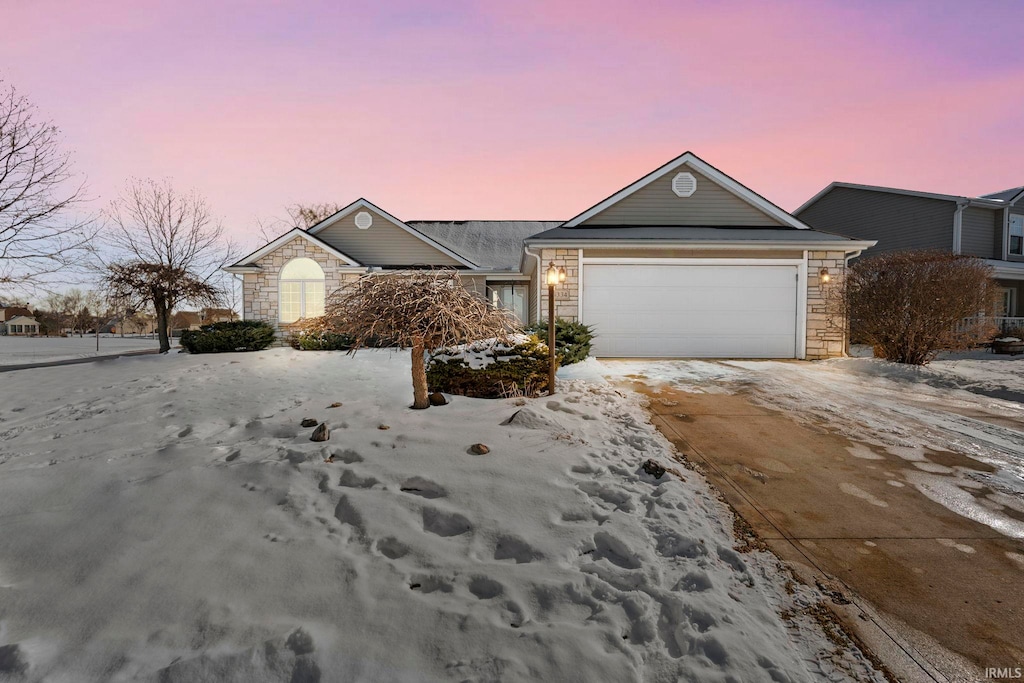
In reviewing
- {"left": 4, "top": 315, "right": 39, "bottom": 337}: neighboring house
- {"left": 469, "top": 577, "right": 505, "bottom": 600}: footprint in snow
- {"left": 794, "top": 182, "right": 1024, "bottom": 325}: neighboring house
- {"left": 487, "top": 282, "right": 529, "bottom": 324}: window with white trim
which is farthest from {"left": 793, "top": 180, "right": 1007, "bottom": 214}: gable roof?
{"left": 4, "top": 315, "right": 39, "bottom": 337}: neighboring house

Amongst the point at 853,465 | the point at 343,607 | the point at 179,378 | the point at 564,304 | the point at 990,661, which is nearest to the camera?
the point at 990,661

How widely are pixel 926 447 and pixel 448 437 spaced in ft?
16.7

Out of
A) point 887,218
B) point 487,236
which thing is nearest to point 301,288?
point 487,236

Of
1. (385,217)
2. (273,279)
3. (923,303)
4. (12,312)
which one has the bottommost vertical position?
(923,303)

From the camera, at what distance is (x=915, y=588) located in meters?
2.50

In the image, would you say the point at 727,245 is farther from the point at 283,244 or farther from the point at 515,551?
the point at 283,244

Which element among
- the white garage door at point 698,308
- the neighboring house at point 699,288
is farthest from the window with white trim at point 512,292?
the white garage door at point 698,308

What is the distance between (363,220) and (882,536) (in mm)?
16705

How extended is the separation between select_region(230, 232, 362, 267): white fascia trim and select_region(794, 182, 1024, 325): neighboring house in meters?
21.0

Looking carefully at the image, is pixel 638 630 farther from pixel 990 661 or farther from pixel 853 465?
pixel 853 465

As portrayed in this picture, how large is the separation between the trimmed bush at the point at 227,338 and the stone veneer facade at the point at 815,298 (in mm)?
9358

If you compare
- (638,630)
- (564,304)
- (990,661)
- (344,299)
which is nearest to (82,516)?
(344,299)

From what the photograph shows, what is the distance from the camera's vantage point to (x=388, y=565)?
8.56 feet

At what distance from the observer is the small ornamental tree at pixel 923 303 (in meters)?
8.96
